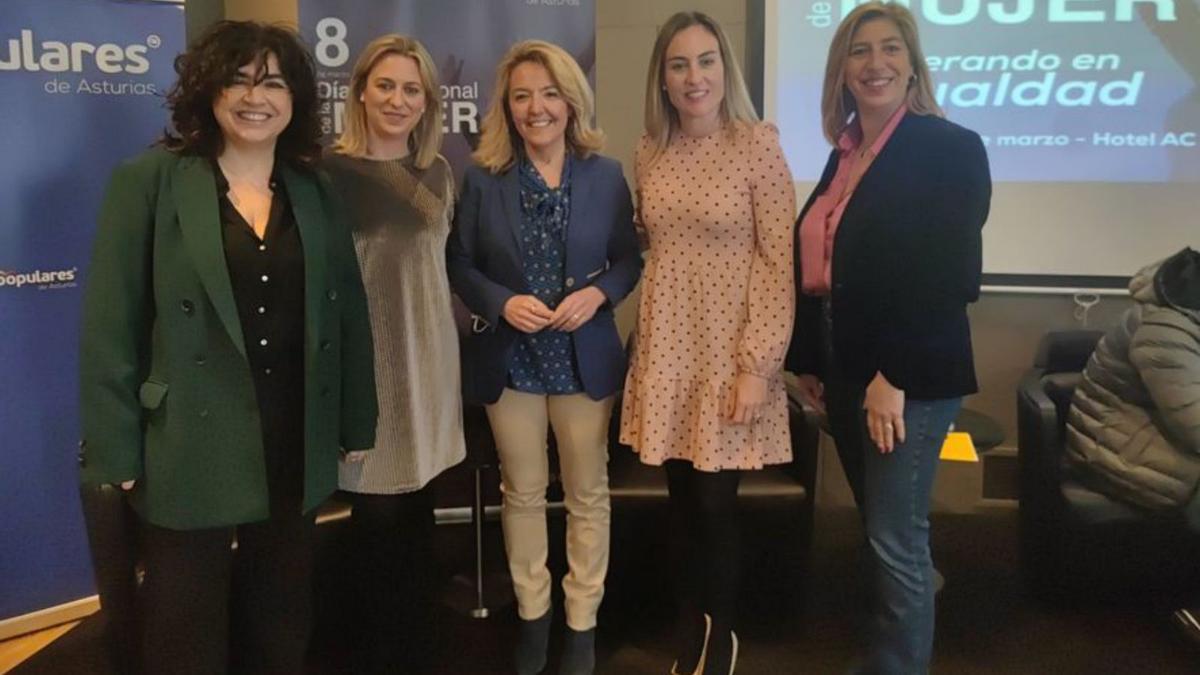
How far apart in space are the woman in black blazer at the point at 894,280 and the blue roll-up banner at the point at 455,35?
1373 millimetres

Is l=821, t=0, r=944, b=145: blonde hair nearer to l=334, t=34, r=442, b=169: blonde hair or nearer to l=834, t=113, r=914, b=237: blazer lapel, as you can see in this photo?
l=834, t=113, r=914, b=237: blazer lapel

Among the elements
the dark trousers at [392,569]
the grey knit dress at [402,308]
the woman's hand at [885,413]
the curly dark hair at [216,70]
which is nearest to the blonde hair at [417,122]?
the grey knit dress at [402,308]

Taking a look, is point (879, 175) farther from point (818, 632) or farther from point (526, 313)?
point (818, 632)

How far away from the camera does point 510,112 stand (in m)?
2.11

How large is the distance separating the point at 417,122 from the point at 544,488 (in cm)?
91

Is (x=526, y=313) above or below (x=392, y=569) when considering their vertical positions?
above

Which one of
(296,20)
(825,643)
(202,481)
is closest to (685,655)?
(825,643)

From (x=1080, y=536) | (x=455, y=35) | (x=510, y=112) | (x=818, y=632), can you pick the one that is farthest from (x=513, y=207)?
(x=1080, y=536)

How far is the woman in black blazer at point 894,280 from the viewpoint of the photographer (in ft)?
5.85

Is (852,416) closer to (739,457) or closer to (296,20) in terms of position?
(739,457)

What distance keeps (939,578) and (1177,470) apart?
0.75 metres

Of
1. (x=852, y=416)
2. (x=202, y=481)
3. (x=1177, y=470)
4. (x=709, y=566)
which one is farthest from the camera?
(x=1177, y=470)

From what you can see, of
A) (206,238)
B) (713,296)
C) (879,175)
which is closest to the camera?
(206,238)

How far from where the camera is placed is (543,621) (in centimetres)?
226
